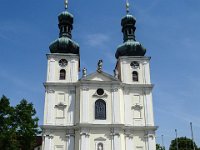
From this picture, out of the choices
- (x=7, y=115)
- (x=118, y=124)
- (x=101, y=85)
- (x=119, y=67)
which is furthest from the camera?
(x=119, y=67)

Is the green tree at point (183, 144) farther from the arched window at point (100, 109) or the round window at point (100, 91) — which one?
the round window at point (100, 91)

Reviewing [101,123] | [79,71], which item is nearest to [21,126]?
[101,123]

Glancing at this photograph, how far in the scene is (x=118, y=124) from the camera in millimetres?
33031

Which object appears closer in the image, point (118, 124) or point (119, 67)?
point (118, 124)

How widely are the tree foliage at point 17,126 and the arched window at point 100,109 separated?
20.4 ft

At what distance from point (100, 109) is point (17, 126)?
8.61 m

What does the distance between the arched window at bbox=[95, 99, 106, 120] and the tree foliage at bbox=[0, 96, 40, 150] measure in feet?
20.4

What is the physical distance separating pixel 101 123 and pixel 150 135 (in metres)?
5.22

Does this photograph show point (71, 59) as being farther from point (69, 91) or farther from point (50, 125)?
point (50, 125)

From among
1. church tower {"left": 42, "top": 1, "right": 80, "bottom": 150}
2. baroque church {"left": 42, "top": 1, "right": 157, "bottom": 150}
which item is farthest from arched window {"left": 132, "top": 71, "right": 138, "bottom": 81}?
church tower {"left": 42, "top": 1, "right": 80, "bottom": 150}

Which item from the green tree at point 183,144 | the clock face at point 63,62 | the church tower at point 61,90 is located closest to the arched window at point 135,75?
the church tower at point 61,90

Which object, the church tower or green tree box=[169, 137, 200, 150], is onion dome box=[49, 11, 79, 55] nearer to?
the church tower

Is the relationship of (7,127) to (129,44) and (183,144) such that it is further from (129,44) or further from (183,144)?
(183,144)

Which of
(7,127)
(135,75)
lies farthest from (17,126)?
Result: (135,75)
